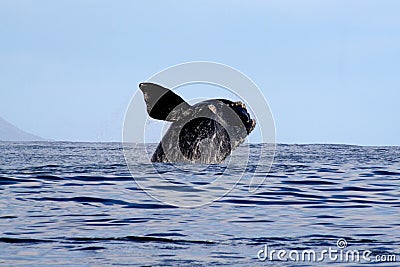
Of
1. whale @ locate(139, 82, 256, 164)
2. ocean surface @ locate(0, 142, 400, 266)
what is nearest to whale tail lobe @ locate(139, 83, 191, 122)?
whale @ locate(139, 82, 256, 164)

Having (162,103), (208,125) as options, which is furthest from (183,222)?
(208,125)

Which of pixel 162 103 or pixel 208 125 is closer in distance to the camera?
pixel 162 103

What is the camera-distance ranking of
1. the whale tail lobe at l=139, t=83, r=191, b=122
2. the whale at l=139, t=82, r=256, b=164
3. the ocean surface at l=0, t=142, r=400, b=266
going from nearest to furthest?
the ocean surface at l=0, t=142, r=400, b=266 → the whale tail lobe at l=139, t=83, r=191, b=122 → the whale at l=139, t=82, r=256, b=164

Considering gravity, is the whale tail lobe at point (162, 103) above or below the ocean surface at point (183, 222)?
above

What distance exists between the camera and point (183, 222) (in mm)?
10016

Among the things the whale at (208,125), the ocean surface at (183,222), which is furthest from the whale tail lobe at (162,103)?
the ocean surface at (183,222)

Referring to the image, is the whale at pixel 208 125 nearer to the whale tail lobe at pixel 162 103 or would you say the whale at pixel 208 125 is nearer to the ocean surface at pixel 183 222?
the whale tail lobe at pixel 162 103

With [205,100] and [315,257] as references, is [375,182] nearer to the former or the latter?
[205,100]

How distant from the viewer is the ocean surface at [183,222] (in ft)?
26.1

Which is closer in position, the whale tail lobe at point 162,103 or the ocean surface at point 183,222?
the ocean surface at point 183,222

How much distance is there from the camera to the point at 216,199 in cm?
1278

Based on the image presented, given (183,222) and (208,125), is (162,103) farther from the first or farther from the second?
(183,222)

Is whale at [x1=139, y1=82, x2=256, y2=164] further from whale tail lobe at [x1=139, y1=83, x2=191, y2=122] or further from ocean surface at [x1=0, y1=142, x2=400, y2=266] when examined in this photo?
ocean surface at [x1=0, y1=142, x2=400, y2=266]

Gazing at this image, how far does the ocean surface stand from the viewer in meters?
7.95
